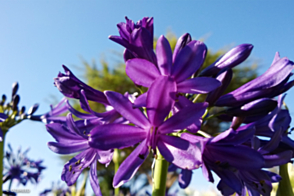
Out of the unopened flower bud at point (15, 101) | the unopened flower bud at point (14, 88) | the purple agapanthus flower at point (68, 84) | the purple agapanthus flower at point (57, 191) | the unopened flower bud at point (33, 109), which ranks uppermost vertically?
the unopened flower bud at point (14, 88)

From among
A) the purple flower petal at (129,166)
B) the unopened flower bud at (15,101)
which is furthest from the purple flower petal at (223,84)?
the unopened flower bud at (15,101)

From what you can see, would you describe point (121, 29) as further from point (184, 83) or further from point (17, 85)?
point (17, 85)

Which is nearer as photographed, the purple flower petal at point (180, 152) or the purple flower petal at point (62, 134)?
the purple flower petal at point (180, 152)

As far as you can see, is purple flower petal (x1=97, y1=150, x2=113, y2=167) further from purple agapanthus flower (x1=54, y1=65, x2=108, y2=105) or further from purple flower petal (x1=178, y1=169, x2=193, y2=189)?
purple flower petal (x1=178, y1=169, x2=193, y2=189)

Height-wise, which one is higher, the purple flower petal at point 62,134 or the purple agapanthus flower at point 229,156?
the purple flower petal at point 62,134

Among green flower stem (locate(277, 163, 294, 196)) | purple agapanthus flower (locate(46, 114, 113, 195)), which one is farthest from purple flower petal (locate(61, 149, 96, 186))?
green flower stem (locate(277, 163, 294, 196))

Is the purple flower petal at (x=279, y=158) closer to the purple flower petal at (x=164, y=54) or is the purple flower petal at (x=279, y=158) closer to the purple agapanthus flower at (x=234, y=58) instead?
the purple agapanthus flower at (x=234, y=58)

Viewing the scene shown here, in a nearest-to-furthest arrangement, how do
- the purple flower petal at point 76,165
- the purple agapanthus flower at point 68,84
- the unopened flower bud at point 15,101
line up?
1. the purple agapanthus flower at point 68,84
2. the purple flower petal at point 76,165
3. the unopened flower bud at point 15,101
